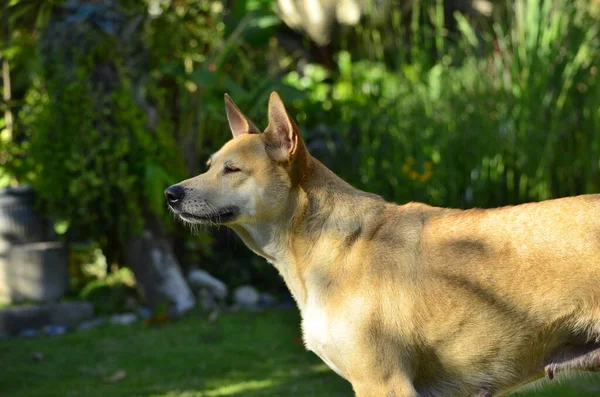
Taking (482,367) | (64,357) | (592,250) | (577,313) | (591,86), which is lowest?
(64,357)

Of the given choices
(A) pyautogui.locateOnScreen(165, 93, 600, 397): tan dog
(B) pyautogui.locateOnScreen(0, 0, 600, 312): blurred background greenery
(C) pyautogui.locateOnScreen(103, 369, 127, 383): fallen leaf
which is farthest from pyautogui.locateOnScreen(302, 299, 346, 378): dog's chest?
(B) pyautogui.locateOnScreen(0, 0, 600, 312): blurred background greenery


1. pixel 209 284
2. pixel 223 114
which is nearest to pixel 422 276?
pixel 209 284

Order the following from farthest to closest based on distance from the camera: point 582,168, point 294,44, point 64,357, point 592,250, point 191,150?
point 294,44 < point 191,150 < point 582,168 < point 64,357 < point 592,250

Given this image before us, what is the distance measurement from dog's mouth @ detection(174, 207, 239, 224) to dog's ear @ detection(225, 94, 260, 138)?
0.67 m

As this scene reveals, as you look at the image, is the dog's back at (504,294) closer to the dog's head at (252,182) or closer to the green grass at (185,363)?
the dog's head at (252,182)

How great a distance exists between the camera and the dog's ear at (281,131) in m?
4.18

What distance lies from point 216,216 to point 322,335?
0.78 m

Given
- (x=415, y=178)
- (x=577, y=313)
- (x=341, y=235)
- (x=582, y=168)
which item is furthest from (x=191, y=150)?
(x=577, y=313)

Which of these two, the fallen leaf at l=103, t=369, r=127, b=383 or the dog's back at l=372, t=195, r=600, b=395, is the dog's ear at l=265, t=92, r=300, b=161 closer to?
the dog's back at l=372, t=195, r=600, b=395

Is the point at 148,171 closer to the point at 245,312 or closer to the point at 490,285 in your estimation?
the point at 245,312

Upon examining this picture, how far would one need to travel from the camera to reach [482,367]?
3.90 m

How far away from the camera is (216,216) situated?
4.18 metres

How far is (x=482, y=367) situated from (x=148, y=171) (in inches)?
192

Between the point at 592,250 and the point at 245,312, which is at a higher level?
the point at 592,250
